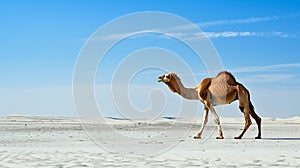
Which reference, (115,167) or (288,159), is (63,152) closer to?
(115,167)

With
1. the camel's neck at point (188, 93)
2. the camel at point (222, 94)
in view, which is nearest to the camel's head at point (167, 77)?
the camel's neck at point (188, 93)

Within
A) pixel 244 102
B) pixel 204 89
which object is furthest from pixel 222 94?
pixel 244 102

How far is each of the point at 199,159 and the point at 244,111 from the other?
20.0 ft

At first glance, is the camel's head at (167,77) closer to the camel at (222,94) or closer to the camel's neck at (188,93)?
the camel's neck at (188,93)

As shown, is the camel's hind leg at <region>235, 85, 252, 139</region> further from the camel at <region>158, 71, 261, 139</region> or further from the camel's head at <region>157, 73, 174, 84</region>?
the camel's head at <region>157, 73, 174, 84</region>

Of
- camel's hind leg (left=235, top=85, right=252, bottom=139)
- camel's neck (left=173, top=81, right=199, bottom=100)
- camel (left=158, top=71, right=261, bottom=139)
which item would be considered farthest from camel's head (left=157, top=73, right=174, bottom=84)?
camel's hind leg (left=235, top=85, right=252, bottom=139)

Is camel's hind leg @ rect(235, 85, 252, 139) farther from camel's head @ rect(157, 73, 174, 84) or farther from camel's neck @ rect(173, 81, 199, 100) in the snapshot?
camel's head @ rect(157, 73, 174, 84)

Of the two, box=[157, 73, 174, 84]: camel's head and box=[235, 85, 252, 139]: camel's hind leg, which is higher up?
box=[157, 73, 174, 84]: camel's head

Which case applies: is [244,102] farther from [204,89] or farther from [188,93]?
[188,93]

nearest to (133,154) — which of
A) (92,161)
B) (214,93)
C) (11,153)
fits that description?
(92,161)

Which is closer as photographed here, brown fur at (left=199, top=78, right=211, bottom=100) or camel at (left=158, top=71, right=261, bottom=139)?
camel at (left=158, top=71, right=261, bottom=139)

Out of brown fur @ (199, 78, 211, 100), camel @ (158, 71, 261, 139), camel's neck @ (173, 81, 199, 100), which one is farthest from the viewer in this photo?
camel's neck @ (173, 81, 199, 100)

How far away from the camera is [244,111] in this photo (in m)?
15.0

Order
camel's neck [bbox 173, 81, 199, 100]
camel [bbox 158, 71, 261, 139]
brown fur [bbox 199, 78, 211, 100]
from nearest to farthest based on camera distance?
1. camel [bbox 158, 71, 261, 139]
2. brown fur [bbox 199, 78, 211, 100]
3. camel's neck [bbox 173, 81, 199, 100]
